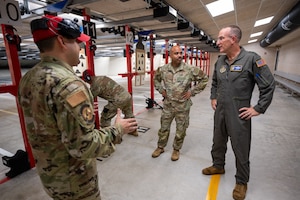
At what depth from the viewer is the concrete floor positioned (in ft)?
6.10

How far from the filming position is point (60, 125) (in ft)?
2.49

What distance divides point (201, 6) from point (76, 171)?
3682 mm

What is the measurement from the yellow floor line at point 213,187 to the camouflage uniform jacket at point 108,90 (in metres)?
1.58

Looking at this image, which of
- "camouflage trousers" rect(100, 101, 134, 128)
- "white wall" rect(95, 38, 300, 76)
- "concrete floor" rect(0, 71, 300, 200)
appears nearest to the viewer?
"concrete floor" rect(0, 71, 300, 200)

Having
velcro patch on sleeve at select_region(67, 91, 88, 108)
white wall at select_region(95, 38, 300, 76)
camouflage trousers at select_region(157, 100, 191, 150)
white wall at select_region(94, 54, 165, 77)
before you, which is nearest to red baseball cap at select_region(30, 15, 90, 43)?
velcro patch on sleeve at select_region(67, 91, 88, 108)

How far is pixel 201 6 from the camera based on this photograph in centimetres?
343

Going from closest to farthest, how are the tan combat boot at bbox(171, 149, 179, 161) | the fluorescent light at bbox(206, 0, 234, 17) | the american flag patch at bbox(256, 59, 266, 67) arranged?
the american flag patch at bbox(256, 59, 266, 67)
the tan combat boot at bbox(171, 149, 179, 161)
the fluorescent light at bbox(206, 0, 234, 17)

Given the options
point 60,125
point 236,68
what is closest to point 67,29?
point 60,125

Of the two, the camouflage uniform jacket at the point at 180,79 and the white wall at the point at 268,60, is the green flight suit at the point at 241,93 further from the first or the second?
the white wall at the point at 268,60

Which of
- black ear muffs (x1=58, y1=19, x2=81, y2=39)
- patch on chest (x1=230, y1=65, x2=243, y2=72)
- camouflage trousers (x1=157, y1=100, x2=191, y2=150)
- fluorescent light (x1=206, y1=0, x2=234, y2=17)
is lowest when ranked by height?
camouflage trousers (x1=157, y1=100, x2=191, y2=150)

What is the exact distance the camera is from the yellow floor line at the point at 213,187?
5.95 feet

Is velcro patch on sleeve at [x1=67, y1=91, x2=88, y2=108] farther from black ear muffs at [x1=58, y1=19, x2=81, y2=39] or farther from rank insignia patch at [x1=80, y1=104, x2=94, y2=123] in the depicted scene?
black ear muffs at [x1=58, y1=19, x2=81, y2=39]

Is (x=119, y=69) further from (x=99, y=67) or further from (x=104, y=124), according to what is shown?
(x=104, y=124)

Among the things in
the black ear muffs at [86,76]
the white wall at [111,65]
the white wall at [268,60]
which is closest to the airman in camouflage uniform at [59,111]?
the black ear muffs at [86,76]
